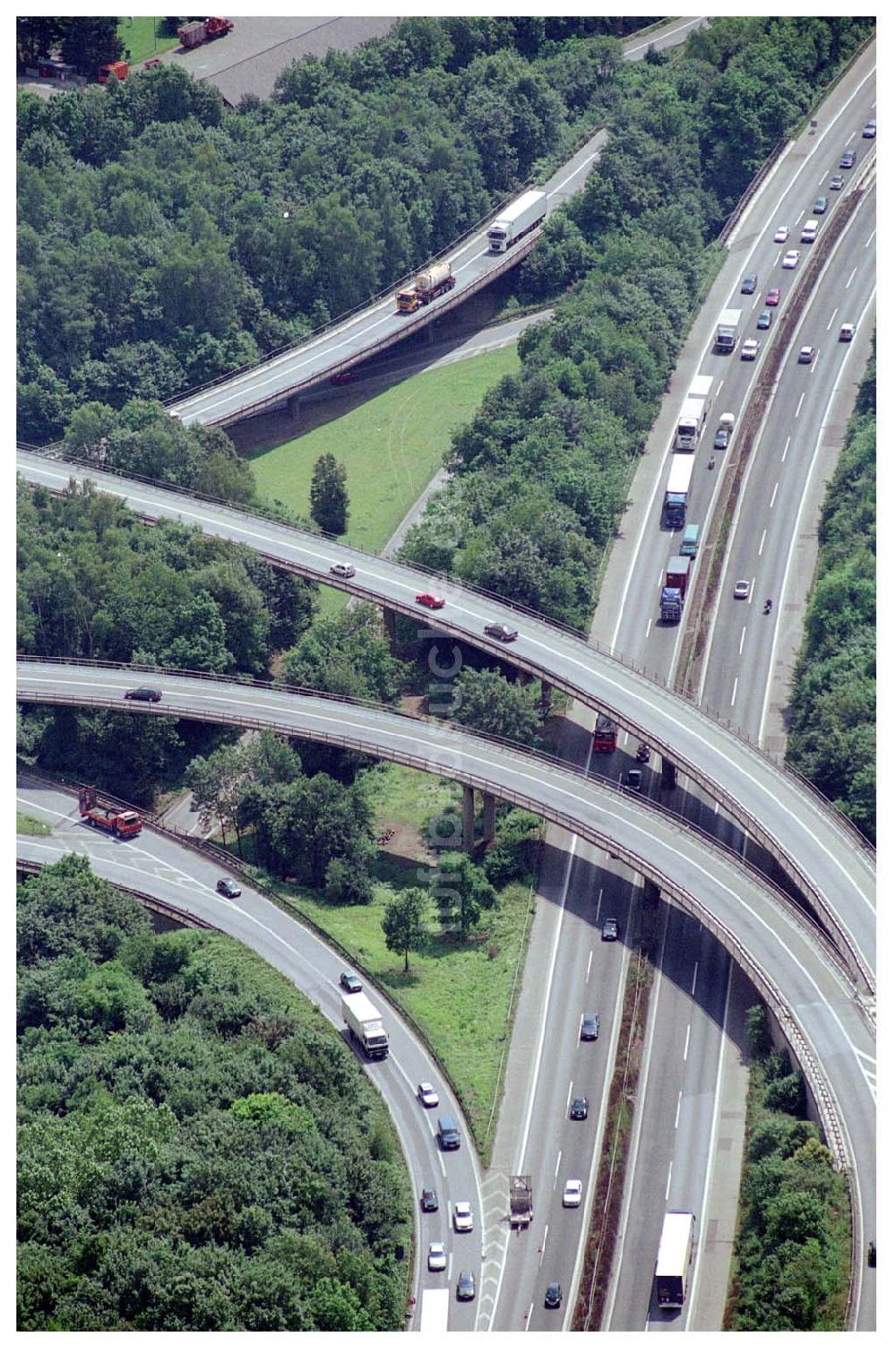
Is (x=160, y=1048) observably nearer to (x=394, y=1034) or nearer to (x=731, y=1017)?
(x=394, y=1034)

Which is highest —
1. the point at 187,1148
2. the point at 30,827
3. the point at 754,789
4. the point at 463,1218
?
the point at 754,789

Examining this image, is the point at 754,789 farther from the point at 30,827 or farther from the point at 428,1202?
the point at 30,827

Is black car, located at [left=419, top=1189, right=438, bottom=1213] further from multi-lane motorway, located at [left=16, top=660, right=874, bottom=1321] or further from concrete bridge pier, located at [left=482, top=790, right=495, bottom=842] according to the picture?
concrete bridge pier, located at [left=482, top=790, right=495, bottom=842]

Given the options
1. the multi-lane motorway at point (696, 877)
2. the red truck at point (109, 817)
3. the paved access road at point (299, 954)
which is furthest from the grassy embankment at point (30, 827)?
the multi-lane motorway at point (696, 877)

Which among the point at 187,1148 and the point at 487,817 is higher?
the point at 487,817

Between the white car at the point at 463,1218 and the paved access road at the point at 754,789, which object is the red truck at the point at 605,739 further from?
the white car at the point at 463,1218

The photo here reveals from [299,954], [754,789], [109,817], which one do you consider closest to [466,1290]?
[299,954]
